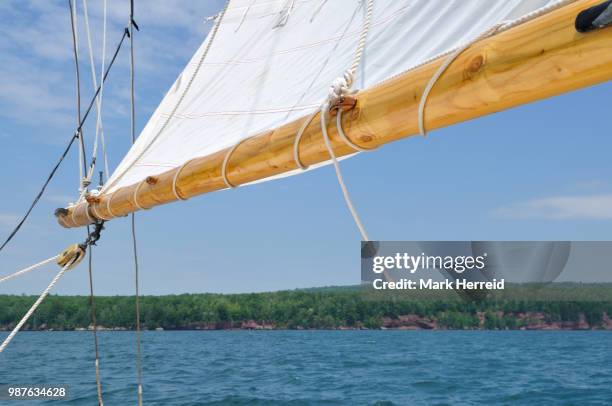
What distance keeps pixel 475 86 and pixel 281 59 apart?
127 centimetres

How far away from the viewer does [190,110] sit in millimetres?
2816

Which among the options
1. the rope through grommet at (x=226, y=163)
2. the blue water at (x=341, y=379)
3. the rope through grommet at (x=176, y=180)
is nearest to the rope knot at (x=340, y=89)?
the rope through grommet at (x=226, y=163)

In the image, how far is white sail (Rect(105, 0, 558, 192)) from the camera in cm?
168

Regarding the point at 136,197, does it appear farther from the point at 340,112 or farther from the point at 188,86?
the point at 340,112

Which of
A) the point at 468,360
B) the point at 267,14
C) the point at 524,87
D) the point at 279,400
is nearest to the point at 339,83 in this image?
the point at 524,87

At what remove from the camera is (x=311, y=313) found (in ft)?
172

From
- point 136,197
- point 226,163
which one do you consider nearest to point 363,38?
point 226,163

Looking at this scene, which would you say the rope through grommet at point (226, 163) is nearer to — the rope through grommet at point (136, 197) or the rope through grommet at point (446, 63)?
the rope through grommet at point (136, 197)

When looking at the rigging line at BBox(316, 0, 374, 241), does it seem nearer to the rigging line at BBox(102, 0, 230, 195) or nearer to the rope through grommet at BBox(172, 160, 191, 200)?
the rope through grommet at BBox(172, 160, 191, 200)

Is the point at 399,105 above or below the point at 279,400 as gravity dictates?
above

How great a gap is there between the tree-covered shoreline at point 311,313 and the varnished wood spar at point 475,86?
4632cm

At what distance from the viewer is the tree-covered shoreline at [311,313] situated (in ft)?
158

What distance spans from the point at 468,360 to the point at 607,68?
25.6 metres

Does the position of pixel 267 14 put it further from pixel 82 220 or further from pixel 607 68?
pixel 607 68
